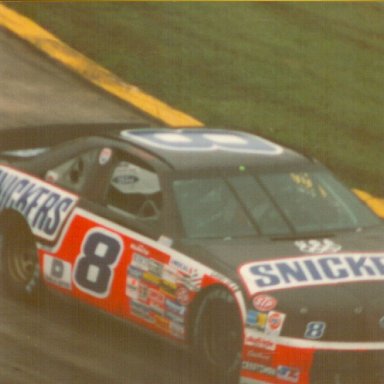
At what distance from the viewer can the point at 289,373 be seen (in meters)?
8.95

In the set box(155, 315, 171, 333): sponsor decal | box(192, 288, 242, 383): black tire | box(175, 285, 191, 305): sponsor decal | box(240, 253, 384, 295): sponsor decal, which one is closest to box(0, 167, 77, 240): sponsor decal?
box(155, 315, 171, 333): sponsor decal

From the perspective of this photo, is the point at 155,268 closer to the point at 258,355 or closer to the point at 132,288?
the point at 132,288

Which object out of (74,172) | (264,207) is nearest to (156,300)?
(264,207)

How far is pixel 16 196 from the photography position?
442 inches

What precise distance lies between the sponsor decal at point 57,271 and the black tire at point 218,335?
147 centimetres

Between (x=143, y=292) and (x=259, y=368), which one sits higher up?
(x=143, y=292)

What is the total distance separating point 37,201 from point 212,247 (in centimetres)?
191

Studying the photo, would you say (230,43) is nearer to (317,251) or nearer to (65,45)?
(65,45)

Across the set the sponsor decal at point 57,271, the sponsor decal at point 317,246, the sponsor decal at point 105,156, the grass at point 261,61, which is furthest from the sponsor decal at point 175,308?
the grass at point 261,61

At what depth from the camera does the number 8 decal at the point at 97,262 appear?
10203mm

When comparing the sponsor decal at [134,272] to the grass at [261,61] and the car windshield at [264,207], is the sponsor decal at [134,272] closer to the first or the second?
the car windshield at [264,207]

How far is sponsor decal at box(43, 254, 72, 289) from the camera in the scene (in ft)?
34.9

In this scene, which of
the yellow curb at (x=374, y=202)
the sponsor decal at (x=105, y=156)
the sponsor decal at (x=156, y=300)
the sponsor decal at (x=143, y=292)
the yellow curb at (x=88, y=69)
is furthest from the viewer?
the yellow curb at (x=88, y=69)

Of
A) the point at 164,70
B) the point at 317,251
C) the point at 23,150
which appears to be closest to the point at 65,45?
the point at 164,70
